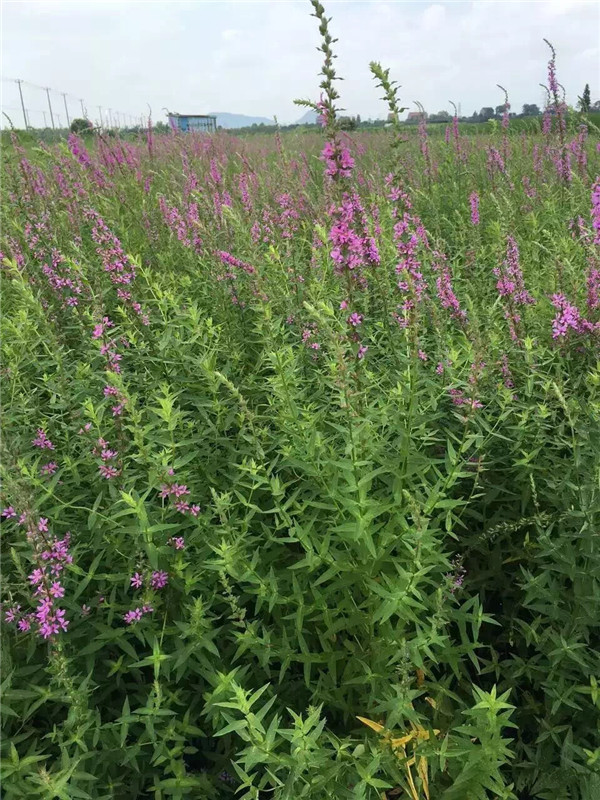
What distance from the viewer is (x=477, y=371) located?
2193 mm

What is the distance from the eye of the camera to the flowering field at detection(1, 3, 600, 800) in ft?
6.88

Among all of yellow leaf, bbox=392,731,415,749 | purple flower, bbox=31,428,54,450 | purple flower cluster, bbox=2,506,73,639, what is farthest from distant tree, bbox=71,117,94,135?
yellow leaf, bbox=392,731,415,749

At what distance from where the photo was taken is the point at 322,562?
2367 millimetres

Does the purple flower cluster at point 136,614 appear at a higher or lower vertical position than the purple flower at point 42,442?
lower

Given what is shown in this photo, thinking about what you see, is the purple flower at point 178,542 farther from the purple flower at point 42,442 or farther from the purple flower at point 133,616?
the purple flower at point 42,442

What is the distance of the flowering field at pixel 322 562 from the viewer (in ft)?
6.88

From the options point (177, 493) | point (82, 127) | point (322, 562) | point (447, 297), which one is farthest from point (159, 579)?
point (82, 127)

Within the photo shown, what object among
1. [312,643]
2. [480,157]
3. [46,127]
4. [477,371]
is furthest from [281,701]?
[46,127]

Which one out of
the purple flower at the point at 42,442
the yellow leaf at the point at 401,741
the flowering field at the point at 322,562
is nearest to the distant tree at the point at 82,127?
the flowering field at the point at 322,562

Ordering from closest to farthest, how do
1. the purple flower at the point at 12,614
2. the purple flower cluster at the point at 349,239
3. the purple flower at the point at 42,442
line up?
1. the purple flower at the point at 12,614
2. the purple flower cluster at the point at 349,239
3. the purple flower at the point at 42,442

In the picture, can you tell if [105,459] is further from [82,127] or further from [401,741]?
[82,127]

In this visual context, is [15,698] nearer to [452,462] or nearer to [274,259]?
[452,462]

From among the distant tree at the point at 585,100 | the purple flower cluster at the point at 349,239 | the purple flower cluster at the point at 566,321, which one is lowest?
the purple flower cluster at the point at 566,321

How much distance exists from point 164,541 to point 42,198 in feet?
14.7
